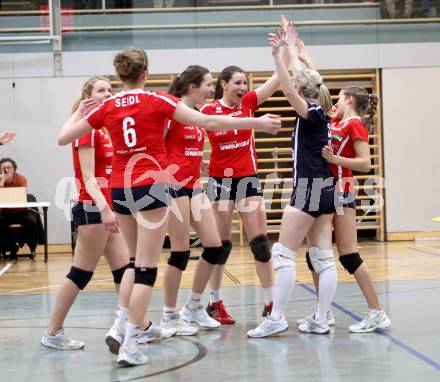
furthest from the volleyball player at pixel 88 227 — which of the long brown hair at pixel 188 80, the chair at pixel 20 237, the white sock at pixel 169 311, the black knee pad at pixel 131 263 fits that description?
the chair at pixel 20 237

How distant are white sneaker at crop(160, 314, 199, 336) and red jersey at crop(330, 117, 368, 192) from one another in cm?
134

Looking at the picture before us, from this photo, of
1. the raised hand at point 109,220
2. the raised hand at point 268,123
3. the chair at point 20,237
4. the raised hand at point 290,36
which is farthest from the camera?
the chair at point 20,237

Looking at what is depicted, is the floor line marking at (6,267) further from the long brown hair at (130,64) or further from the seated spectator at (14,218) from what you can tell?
the long brown hair at (130,64)

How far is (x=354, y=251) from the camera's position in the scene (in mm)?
5035

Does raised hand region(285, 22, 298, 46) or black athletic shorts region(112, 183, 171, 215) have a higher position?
raised hand region(285, 22, 298, 46)

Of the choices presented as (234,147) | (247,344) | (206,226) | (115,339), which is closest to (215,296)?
(206,226)

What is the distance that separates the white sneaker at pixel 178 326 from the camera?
16.6 feet

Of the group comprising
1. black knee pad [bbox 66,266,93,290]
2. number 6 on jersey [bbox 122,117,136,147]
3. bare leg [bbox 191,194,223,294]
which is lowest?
black knee pad [bbox 66,266,93,290]

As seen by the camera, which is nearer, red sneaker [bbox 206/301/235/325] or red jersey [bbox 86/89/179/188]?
red jersey [bbox 86/89/179/188]

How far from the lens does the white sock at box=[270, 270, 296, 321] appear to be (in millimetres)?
4855

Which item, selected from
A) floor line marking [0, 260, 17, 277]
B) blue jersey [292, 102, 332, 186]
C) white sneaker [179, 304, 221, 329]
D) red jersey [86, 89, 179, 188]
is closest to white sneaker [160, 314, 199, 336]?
white sneaker [179, 304, 221, 329]

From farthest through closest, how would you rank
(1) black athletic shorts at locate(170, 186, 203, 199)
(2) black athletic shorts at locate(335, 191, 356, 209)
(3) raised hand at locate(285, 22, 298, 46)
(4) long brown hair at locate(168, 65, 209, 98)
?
(4) long brown hair at locate(168, 65, 209, 98), (1) black athletic shorts at locate(170, 186, 203, 199), (2) black athletic shorts at locate(335, 191, 356, 209), (3) raised hand at locate(285, 22, 298, 46)

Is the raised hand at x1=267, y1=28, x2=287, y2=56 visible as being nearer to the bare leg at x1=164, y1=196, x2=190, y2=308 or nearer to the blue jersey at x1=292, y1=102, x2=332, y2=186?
the blue jersey at x1=292, y1=102, x2=332, y2=186

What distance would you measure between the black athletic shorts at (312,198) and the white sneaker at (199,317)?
1054mm
